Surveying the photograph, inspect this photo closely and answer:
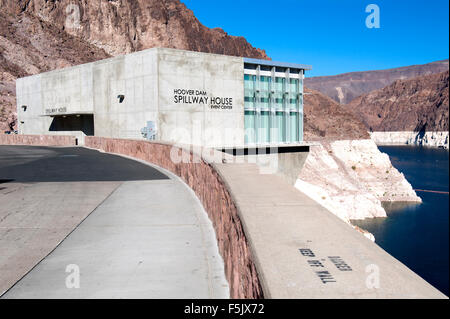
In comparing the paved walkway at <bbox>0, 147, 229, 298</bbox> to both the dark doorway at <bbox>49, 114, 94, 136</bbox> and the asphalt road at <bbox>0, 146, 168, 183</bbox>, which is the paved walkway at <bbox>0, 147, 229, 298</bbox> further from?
the dark doorway at <bbox>49, 114, 94, 136</bbox>

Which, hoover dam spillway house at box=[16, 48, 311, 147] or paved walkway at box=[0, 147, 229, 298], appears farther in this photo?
hoover dam spillway house at box=[16, 48, 311, 147]

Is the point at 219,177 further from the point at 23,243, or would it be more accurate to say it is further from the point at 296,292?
the point at 296,292

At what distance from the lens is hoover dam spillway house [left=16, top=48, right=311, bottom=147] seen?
29.8 meters

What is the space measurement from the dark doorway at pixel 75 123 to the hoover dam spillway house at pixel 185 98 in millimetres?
106

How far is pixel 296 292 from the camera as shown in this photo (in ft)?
8.07

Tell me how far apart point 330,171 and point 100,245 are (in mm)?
76577

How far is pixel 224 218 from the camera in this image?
5805mm

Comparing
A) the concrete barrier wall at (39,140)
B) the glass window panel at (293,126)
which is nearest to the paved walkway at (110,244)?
the concrete barrier wall at (39,140)

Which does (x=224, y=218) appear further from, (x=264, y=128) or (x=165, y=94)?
(x=264, y=128)

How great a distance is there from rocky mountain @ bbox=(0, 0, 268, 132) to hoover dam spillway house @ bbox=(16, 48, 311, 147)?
122ft

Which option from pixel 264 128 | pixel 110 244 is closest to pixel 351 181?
pixel 264 128

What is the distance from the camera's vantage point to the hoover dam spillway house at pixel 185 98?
97.9 ft

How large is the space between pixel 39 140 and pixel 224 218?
120 feet

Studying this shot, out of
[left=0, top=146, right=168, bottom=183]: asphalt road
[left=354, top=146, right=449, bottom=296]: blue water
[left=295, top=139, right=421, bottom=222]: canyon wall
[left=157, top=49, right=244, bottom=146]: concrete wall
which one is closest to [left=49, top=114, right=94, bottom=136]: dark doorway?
[left=157, top=49, right=244, bottom=146]: concrete wall
